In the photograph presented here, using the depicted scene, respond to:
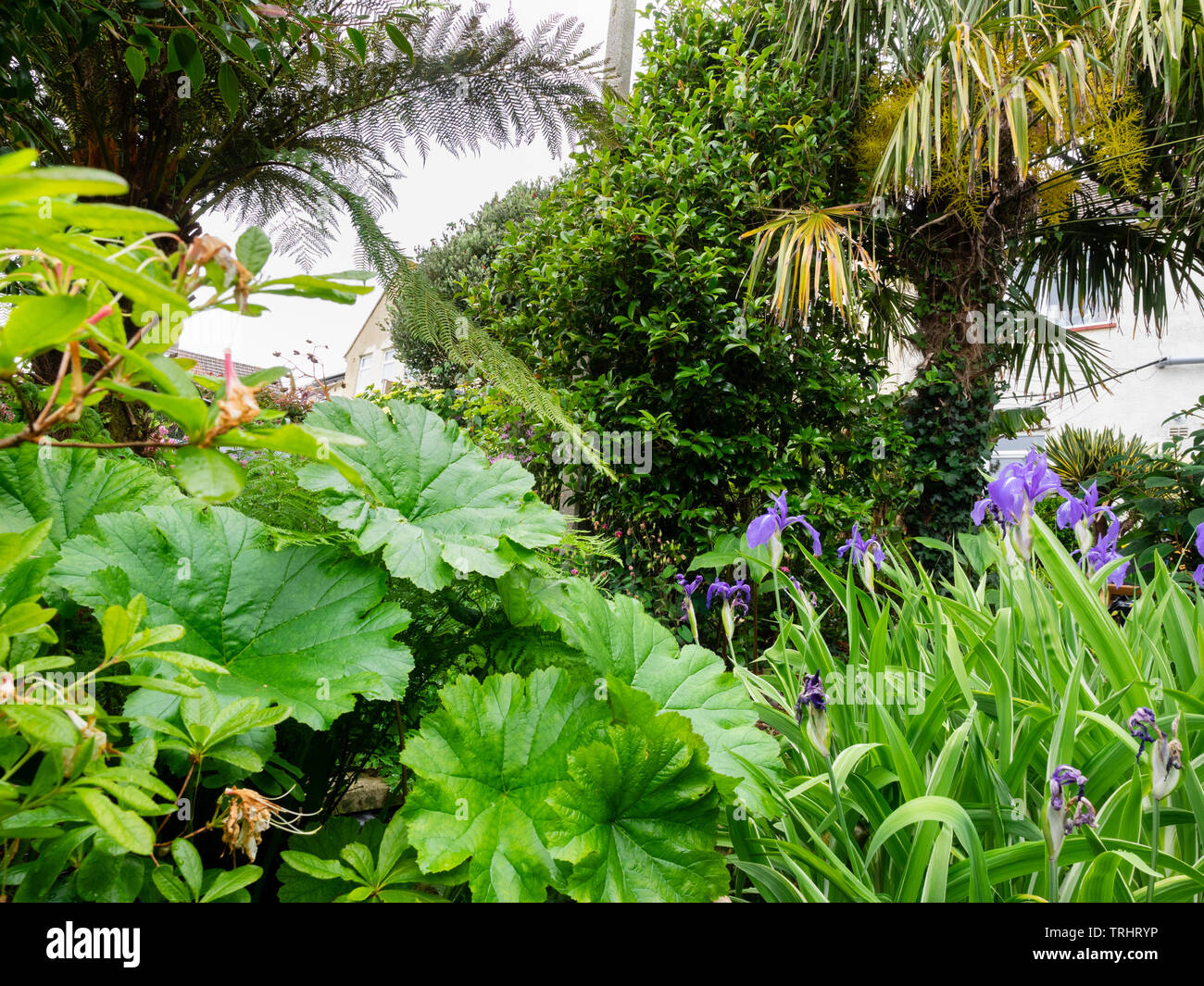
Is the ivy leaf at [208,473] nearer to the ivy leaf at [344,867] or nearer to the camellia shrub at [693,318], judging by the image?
the ivy leaf at [344,867]

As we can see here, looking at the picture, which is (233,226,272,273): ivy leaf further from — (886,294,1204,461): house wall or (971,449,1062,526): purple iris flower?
(886,294,1204,461): house wall

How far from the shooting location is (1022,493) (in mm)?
1302

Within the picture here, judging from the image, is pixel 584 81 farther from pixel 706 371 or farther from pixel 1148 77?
pixel 1148 77

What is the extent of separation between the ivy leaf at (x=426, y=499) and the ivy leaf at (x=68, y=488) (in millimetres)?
224

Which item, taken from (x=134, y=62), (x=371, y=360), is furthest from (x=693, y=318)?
(x=371, y=360)

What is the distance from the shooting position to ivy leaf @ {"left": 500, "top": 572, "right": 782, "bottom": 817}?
0.93 m

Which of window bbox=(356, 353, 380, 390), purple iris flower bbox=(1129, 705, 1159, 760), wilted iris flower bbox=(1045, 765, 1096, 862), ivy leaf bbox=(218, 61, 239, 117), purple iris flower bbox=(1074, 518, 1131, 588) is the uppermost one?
window bbox=(356, 353, 380, 390)

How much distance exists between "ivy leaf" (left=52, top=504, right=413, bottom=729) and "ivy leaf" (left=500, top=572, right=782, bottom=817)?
20cm

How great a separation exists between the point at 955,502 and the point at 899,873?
3.33 metres

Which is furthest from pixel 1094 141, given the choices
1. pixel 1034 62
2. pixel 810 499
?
pixel 810 499

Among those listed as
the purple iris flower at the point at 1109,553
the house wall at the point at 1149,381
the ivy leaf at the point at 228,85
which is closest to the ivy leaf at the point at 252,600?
the ivy leaf at the point at 228,85

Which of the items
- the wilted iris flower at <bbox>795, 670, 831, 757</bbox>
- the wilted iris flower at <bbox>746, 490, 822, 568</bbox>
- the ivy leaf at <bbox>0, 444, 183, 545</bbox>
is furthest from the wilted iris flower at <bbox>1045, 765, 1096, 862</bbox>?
the ivy leaf at <bbox>0, 444, 183, 545</bbox>

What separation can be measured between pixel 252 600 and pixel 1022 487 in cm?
132

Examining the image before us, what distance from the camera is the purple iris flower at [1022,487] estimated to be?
1.30 metres
